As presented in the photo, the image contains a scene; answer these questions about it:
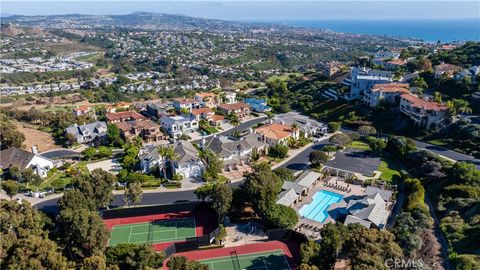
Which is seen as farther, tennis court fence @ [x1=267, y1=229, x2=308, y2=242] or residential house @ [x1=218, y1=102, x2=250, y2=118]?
residential house @ [x1=218, y1=102, x2=250, y2=118]

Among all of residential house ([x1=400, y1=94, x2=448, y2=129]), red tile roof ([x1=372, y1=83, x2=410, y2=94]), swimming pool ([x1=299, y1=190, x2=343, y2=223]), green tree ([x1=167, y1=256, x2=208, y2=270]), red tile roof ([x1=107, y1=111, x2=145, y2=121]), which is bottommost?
swimming pool ([x1=299, y1=190, x2=343, y2=223])

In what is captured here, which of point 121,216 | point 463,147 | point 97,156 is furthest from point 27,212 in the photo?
point 463,147

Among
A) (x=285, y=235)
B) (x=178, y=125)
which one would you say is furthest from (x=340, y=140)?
(x=178, y=125)

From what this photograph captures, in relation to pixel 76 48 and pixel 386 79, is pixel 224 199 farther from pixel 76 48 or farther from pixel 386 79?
pixel 76 48

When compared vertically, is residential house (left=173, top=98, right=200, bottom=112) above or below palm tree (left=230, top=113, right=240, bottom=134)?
above

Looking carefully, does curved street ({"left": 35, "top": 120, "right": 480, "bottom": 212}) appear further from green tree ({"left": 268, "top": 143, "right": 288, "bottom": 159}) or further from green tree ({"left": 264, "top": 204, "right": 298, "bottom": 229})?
green tree ({"left": 264, "top": 204, "right": 298, "bottom": 229})

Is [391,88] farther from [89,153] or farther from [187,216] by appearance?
[89,153]

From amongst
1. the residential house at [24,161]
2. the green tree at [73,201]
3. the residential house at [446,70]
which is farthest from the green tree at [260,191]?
the residential house at [446,70]

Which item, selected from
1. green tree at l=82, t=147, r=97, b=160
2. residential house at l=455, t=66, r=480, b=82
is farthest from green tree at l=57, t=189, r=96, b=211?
residential house at l=455, t=66, r=480, b=82
